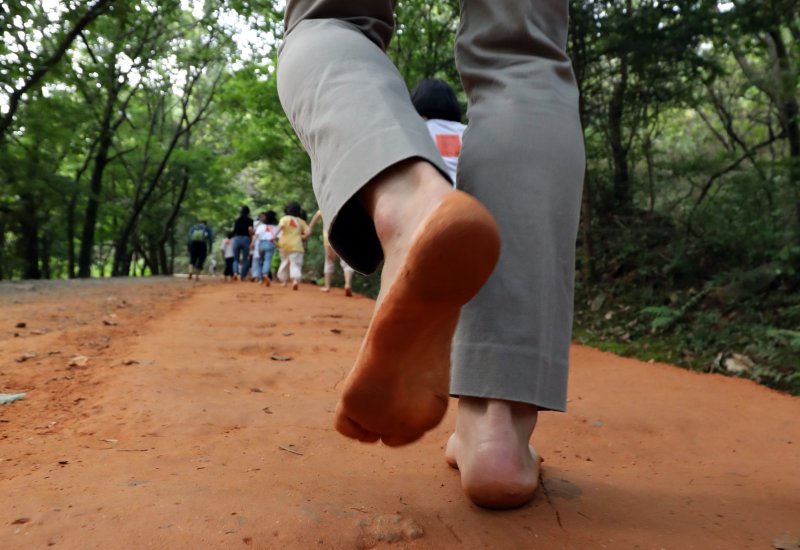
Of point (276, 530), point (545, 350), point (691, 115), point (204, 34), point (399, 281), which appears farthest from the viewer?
point (204, 34)

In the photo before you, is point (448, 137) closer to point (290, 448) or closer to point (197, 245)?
point (290, 448)

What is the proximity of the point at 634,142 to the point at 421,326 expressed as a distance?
9.94 metres

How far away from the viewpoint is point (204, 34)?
17.9 meters

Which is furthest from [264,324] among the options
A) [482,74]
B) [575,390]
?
[482,74]

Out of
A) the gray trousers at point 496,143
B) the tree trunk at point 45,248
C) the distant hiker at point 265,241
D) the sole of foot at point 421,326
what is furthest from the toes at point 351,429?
the tree trunk at point 45,248

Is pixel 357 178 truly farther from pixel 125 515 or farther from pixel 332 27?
pixel 125 515

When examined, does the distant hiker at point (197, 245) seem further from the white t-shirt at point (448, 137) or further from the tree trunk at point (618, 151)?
the white t-shirt at point (448, 137)

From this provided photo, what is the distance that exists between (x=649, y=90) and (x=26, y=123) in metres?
11.3

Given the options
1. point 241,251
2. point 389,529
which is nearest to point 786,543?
point 389,529

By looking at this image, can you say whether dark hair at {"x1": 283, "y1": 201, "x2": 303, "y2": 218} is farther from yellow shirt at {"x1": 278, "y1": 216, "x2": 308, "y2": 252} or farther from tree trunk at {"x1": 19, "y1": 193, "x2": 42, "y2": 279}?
tree trunk at {"x1": 19, "y1": 193, "x2": 42, "y2": 279}

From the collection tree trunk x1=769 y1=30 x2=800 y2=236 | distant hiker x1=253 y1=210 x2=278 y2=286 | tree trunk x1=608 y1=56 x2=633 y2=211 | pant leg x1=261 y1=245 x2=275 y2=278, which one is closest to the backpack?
distant hiker x1=253 y1=210 x2=278 y2=286

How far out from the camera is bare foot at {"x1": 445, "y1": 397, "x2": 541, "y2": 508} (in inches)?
41.7

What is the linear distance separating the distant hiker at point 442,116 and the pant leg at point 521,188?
256 centimetres

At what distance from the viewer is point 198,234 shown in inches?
554
